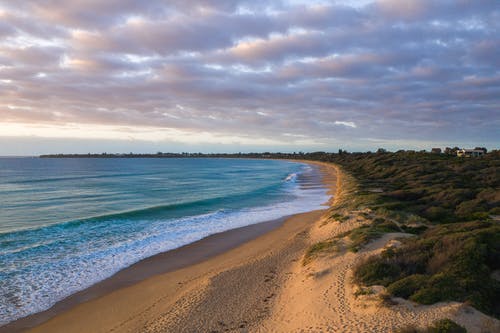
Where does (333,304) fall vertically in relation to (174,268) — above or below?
above

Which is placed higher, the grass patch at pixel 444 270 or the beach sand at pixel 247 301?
the grass patch at pixel 444 270

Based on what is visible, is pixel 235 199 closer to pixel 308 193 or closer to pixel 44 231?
pixel 308 193

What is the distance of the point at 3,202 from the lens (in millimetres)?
32250

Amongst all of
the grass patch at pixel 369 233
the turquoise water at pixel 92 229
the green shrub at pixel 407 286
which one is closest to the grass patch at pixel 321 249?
the grass patch at pixel 369 233

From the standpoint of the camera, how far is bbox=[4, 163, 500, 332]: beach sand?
7336mm

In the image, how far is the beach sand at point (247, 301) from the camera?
734 centimetres

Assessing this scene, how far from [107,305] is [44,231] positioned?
488 inches

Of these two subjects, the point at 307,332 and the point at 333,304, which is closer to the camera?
the point at 307,332

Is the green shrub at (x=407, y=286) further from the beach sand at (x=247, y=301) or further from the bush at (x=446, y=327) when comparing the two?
the bush at (x=446, y=327)

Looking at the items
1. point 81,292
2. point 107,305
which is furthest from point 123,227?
point 107,305

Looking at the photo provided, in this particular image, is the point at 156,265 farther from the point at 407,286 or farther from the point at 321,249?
the point at 407,286

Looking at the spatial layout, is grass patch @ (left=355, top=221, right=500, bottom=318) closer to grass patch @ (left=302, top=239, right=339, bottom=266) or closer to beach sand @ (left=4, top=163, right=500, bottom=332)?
beach sand @ (left=4, top=163, right=500, bottom=332)

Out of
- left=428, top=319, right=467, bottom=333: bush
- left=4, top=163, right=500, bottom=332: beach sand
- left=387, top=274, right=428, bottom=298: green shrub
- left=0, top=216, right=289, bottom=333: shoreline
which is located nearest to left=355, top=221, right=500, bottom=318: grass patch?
left=387, top=274, right=428, bottom=298: green shrub

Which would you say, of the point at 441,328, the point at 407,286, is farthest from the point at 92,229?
the point at 441,328
